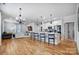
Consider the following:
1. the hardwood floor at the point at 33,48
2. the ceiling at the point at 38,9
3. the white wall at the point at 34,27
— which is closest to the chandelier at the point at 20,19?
the ceiling at the point at 38,9

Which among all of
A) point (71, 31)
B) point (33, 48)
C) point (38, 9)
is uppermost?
point (38, 9)

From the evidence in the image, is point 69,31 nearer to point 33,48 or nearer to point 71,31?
point 71,31

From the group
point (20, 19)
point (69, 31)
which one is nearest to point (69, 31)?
point (69, 31)

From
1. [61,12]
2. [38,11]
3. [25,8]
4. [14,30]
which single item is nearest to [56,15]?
[61,12]

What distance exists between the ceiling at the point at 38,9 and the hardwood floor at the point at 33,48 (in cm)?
44

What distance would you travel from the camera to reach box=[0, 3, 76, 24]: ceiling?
97.0 inches

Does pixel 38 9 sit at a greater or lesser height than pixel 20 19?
greater

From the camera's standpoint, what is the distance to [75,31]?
2451 mm

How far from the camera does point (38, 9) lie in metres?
2.49

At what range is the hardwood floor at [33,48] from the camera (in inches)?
97.0

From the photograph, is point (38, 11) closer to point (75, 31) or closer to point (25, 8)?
point (25, 8)

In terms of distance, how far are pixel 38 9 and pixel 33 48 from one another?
2.29ft

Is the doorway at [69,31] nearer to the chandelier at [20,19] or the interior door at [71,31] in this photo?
the interior door at [71,31]

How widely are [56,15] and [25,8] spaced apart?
0.56 m
